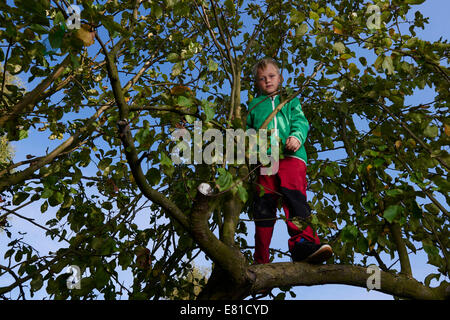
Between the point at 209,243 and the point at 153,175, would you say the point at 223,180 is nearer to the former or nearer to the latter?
the point at 209,243

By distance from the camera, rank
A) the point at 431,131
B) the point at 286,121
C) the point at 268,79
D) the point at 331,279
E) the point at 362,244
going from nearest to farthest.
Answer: the point at 362,244 → the point at 431,131 → the point at 331,279 → the point at 286,121 → the point at 268,79

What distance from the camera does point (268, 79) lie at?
3.46 m

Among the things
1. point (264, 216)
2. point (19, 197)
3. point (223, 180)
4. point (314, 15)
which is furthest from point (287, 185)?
point (19, 197)

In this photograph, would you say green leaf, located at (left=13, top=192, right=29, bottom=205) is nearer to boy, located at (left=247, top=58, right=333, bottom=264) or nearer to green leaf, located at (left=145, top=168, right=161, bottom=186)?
green leaf, located at (left=145, top=168, right=161, bottom=186)

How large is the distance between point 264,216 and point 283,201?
0.22 m

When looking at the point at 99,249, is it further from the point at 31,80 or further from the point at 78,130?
the point at 31,80

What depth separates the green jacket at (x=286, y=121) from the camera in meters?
3.08

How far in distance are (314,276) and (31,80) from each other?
2.74 meters

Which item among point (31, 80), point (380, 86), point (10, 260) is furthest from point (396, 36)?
point (10, 260)

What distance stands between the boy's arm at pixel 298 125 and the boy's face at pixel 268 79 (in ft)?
0.86

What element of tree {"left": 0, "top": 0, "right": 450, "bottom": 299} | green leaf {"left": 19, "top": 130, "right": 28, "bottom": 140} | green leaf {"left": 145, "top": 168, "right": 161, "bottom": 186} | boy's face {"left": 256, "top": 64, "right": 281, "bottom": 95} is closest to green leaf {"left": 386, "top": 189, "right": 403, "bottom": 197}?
tree {"left": 0, "top": 0, "right": 450, "bottom": 299}

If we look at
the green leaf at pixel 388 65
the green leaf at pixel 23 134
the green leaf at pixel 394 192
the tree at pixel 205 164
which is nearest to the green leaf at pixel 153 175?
the tree at pixel 205 164

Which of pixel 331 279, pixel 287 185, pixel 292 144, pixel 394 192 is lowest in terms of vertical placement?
pixel 331 279

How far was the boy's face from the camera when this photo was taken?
136 inches
